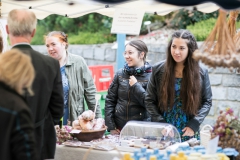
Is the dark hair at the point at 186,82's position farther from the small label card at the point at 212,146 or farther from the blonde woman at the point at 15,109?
the blonde woman at the point at 15,109

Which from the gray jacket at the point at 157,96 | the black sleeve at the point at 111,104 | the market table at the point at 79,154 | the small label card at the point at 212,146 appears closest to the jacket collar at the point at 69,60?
the black sleeve at the point at 111,104

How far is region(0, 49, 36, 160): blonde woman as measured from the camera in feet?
8.17

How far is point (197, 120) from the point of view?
3.66 metres

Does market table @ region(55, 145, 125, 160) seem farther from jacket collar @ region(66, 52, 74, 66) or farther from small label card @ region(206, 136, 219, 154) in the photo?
jacket collar @ region(66, 52, 74, 66)

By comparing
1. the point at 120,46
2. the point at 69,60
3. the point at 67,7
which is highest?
the point at 67,7

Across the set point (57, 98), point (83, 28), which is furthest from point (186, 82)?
point (83, 28)

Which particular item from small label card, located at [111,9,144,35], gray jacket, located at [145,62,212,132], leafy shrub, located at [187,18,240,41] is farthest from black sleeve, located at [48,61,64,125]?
leafy shrub, located at [187,18,240,41]

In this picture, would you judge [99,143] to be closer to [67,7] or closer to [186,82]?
[186,82]

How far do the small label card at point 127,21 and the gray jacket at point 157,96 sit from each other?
654mm

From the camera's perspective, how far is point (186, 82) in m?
3.64

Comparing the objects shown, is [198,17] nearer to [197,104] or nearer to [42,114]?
[197,104]

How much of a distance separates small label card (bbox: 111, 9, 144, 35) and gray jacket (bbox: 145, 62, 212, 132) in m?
0.65

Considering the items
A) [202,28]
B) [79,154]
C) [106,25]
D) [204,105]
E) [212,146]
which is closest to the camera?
[212,146]

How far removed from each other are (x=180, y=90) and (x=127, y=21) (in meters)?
1.01
